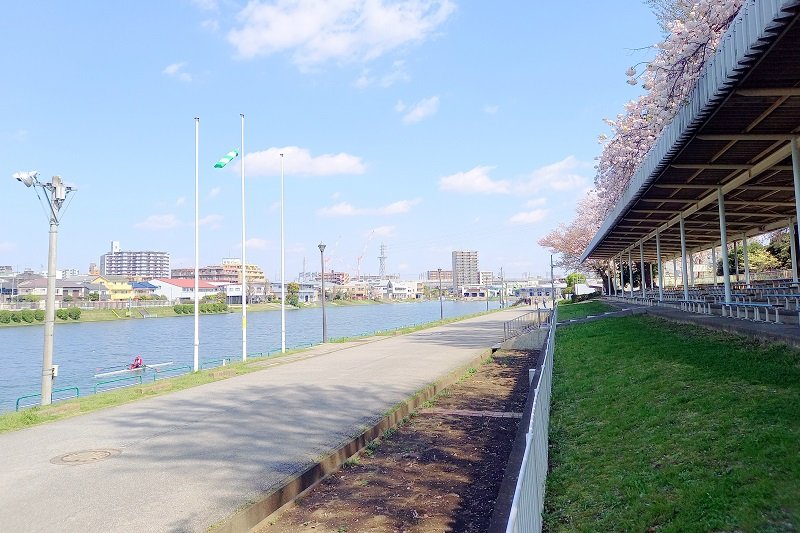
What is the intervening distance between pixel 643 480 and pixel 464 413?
239 inches

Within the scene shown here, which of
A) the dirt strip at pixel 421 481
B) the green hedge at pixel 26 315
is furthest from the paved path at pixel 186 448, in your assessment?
the green hedge at pixel 26 315

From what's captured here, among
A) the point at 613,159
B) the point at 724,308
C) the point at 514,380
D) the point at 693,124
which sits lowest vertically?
the point at 514,380

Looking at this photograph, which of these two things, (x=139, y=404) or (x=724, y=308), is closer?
(x=139, y=404)

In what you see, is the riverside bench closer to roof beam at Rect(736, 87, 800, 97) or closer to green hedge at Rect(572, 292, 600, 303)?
roof beam at Rect(736, 87, 800, 97)

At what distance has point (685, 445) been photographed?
5387 mm

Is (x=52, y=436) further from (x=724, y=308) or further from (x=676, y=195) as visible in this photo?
(x=676, y=195)

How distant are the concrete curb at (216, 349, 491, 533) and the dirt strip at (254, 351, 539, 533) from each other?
0.30 feet

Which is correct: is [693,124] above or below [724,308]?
above

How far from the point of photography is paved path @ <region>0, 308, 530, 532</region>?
546cm

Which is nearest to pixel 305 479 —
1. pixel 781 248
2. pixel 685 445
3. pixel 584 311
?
pixel 685 445

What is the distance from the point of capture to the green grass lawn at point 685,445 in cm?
401

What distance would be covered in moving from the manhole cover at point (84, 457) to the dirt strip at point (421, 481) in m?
3.22

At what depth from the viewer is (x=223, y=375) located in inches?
626

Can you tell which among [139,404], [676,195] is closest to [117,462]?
[139,404]
